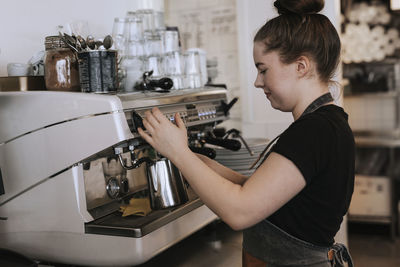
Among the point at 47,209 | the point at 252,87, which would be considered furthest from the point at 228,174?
the point at 252,87

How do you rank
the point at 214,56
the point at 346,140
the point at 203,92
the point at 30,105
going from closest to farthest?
1. the point at 346,140
2. the point at 30,105
3. the point at 203,92
4. the point at 214,56

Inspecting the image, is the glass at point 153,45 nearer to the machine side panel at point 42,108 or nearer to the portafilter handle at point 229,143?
the portafilter handle at point 229,143

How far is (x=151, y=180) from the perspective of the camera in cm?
132

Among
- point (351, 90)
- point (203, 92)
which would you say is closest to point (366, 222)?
point (351, 90)

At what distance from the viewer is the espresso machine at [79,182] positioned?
123cm

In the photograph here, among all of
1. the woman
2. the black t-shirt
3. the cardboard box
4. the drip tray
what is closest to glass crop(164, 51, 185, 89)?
the drip tray

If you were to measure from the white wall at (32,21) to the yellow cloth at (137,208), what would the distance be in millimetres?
655

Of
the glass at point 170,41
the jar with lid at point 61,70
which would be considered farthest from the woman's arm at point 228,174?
the glass at point 170,41

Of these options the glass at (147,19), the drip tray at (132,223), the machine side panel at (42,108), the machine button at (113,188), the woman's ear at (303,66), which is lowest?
the drip tray at (132,223)

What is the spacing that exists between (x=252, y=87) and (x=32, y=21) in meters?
1.35

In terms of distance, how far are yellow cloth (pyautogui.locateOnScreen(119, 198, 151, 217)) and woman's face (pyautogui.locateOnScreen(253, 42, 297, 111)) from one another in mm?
520

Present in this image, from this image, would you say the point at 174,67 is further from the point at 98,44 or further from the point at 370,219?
the point at 370,219

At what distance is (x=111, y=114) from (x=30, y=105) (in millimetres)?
261

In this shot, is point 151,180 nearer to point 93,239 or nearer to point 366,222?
point 93,239
